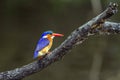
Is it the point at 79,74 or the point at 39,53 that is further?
the point at 79,74

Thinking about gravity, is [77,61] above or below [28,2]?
below

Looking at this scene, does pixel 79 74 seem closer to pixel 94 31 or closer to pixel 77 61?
pixel 77 61

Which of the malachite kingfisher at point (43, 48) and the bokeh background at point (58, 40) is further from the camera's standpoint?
the bokeh background at point (58, 40)

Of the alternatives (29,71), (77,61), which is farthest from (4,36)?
(29,71)

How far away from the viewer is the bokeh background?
11.9 feet

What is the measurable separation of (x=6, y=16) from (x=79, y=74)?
92 cm

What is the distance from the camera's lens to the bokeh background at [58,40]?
3.63 meters

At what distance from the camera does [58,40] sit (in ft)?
12.5

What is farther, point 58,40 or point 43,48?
point 58,40

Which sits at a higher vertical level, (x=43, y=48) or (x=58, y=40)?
(x=58, y=40)

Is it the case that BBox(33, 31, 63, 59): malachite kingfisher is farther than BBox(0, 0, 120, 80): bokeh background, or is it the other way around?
BBox(0, 0, 120, 80): bokeh background

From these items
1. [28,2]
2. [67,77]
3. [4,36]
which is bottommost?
[67,77]

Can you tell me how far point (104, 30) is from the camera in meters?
1.53

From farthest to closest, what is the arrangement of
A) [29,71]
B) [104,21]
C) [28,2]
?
[28,2] → [29,71] → [104,21]
